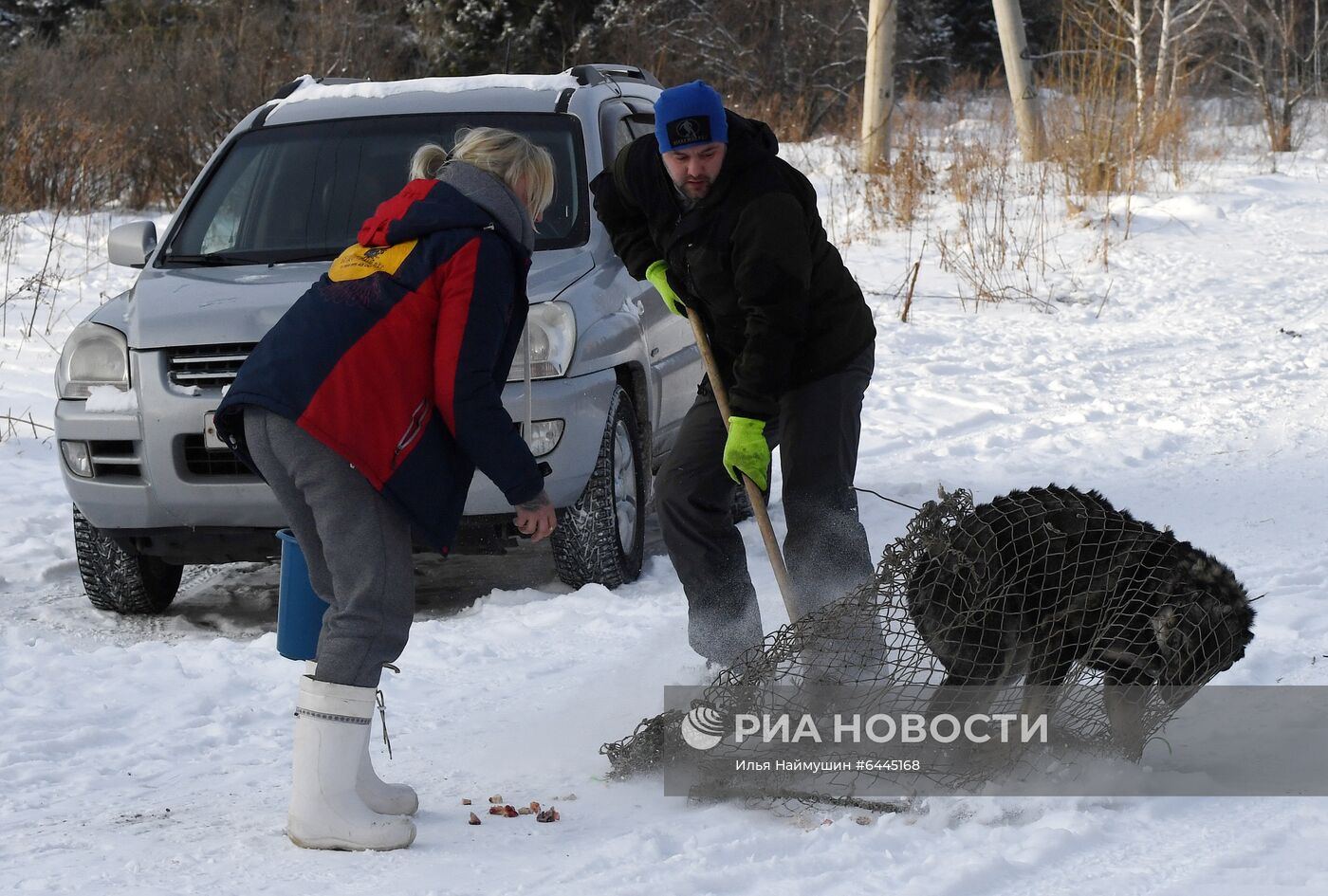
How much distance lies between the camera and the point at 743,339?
4113 millimetres

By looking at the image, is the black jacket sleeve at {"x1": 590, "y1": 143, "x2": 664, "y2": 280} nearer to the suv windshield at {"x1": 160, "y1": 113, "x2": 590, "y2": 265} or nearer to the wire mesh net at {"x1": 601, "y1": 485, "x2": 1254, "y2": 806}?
the wire mesh net at {"x1": 601, "y1": 485, "x2": 1254, "y2": 806}

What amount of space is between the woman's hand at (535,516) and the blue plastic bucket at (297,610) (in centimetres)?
60

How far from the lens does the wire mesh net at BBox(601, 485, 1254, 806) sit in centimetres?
338

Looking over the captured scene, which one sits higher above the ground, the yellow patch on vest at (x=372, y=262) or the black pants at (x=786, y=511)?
the yellow patch on vest at (x=372, y=262)

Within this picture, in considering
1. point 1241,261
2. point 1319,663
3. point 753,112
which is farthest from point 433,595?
point 753,112

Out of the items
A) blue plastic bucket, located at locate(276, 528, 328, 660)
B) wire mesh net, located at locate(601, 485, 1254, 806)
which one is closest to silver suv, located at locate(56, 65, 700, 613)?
blue plastic bucket, located at locate(276, 528, 328, 660)

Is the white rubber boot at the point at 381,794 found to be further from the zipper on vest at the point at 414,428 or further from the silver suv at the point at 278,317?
the silver suv at the point at 278,317

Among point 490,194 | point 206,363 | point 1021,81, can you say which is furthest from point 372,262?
point 1021,81

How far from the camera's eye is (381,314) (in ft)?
10.3

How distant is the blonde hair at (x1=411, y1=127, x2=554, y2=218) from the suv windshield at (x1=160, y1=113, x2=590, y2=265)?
2390 millimetres

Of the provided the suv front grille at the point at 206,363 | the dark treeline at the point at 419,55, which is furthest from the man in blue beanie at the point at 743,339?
the dark treeline at the point at 419,55

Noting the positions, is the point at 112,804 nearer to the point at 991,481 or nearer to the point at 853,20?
the point at 991,481

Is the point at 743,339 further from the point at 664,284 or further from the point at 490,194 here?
the point at 490,194

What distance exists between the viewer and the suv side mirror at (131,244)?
228 inches
